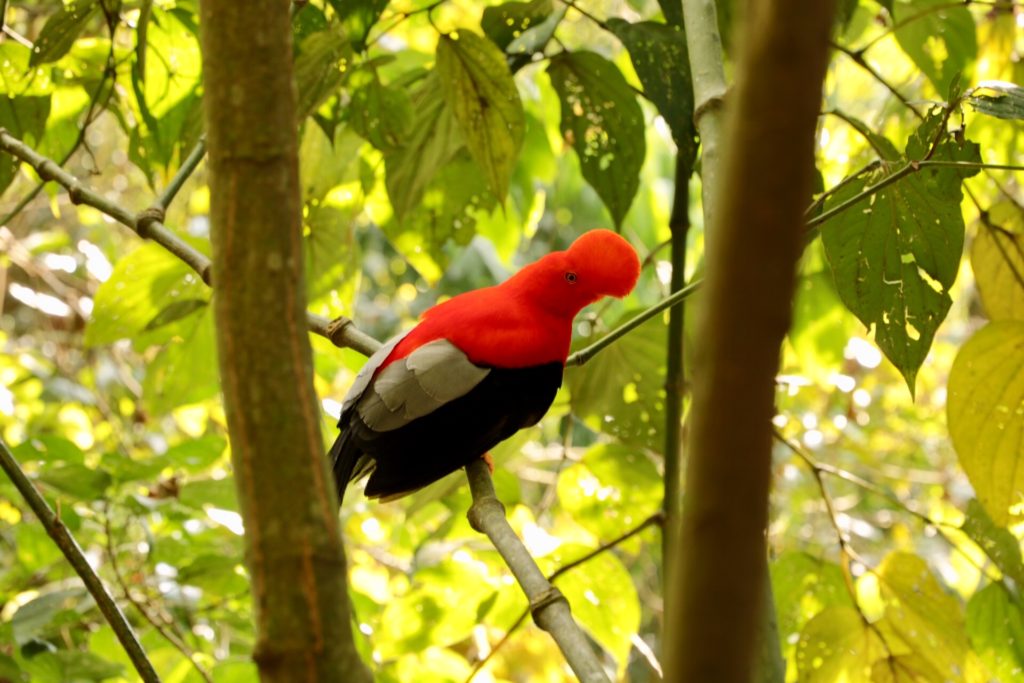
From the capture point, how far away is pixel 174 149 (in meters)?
1.70

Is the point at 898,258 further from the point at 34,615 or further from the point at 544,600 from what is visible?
the point at 34,615

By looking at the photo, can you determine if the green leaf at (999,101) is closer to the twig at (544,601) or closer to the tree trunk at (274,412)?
the twig at (544,601)

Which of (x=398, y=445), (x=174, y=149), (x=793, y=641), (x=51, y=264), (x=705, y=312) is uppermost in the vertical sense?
(x=51, y=264)

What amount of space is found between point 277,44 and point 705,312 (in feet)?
1.08

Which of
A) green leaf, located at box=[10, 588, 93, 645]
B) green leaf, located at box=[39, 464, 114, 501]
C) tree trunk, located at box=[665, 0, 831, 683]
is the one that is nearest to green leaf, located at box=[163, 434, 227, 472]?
green leaf, located at box=[39, 464, 114, 501]

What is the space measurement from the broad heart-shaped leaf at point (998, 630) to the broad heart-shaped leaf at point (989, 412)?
377mm

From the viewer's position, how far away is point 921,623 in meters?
1.46

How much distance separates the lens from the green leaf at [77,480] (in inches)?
Answer: 60.7

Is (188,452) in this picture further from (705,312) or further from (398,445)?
(705,312)

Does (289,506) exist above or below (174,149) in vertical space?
below

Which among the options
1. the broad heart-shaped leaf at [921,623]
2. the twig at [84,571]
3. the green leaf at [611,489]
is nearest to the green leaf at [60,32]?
the twig at [84,571]

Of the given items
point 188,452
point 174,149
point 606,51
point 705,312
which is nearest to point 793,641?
point 188,452

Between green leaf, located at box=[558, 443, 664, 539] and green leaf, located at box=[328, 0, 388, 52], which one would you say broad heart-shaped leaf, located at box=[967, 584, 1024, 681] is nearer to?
green leaf, located at box=[558, 443, 664, 539]

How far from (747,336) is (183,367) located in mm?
1690
